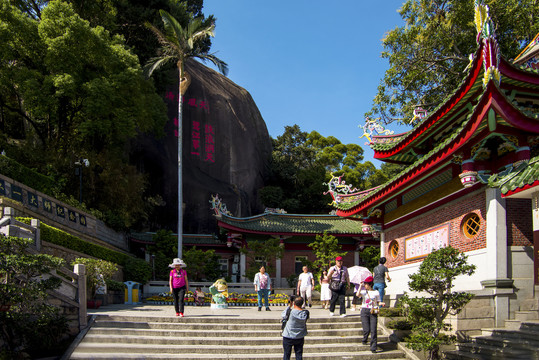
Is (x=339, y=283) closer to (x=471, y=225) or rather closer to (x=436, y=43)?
(x=471, y=225)

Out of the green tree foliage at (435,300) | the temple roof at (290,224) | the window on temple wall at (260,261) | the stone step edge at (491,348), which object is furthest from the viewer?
the temple roof at (290,224)

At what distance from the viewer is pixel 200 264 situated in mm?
25188

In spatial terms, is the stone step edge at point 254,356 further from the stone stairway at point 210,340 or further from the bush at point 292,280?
the bush at point 292,280

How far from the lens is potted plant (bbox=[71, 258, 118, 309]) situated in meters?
15.2

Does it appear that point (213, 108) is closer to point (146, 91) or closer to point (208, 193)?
point (208, 193)

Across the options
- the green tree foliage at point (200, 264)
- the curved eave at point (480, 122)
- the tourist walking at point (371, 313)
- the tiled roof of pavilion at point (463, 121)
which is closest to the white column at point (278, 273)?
the green tree foliage at point (200, 264)

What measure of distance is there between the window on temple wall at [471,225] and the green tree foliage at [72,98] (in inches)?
708

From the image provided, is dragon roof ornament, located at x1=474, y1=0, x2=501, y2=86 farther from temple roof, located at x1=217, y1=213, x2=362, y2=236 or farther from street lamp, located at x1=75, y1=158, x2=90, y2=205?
street lamp, located at x1=75, y1=158, x2=90, y2=205

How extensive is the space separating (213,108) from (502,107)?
31957 millimetres

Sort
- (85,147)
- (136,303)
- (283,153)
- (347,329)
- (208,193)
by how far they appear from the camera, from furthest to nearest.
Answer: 1. (283,153)
2. (208,193)
3. (85,147)
4. (136,303)
5. (347,329)

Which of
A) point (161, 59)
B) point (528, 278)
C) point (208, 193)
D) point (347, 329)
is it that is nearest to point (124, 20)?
point (161, 59)

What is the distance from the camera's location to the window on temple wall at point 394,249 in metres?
15.6

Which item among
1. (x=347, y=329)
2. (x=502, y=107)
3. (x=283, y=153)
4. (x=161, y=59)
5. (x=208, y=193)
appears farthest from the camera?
(x=283, y=153)

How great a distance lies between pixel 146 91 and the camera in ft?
90.7
